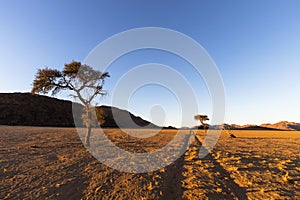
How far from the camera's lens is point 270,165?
11305 millimetres

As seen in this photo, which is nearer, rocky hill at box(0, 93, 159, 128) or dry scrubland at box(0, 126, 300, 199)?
dry scrubland at box(0, 126, 300, 199)

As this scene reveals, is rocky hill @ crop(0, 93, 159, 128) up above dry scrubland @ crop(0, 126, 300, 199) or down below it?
above

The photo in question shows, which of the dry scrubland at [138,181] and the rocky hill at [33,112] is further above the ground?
the rocky hill at [33,112]

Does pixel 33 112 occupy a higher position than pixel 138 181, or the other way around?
pixel 33 112

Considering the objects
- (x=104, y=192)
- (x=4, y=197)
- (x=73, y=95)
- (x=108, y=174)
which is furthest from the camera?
(x=73, y=95)

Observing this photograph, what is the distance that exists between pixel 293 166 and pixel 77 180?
13869mm

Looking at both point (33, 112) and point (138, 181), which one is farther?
point (33, 112)

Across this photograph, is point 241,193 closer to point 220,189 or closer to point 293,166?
point 220,189

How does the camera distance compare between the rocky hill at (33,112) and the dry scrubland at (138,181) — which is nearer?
the dry scrubland at (138,181)

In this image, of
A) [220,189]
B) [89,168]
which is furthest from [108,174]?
[220,189]

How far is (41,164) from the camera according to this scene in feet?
32.7

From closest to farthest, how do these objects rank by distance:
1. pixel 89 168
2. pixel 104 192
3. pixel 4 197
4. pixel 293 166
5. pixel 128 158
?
pixel 4 197
pixel 104 192
pixel 89 168
pixel 293 166
pixel 128 158

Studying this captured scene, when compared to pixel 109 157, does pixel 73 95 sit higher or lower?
higher

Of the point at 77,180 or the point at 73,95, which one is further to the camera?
the point at 73,95
